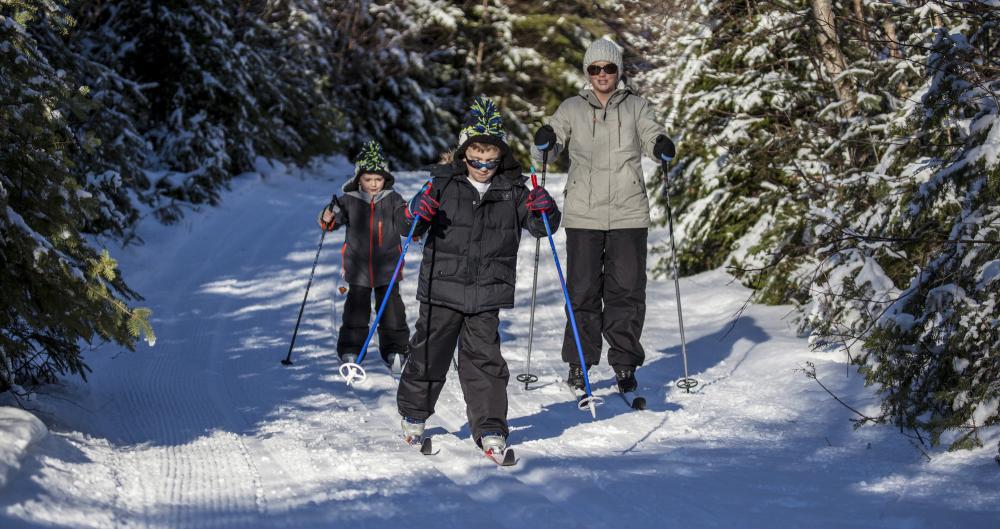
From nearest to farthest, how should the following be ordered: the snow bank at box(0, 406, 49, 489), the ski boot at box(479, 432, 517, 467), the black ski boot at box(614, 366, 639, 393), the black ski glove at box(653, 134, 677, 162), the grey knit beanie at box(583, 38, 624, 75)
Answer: the snow bank at box(0, 406, 49, 489), the ski boot at box(479, 432, 517, 467), the black ski glove at box(653, 134, 677, 162), the grey knit beanie at box(583, 38, 624, 75), the black ski boot at box(614, 366, 639, 393)

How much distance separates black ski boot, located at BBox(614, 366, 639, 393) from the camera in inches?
258

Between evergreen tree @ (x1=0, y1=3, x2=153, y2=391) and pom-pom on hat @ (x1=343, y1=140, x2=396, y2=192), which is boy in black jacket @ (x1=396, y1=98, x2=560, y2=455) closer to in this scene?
evergreen tree @ (x1=0, y1=3, x2=153, y2=391)

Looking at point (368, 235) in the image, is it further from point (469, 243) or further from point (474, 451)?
point (474, 451)

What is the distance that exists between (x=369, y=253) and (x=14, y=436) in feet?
12.6

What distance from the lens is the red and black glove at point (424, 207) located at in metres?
5.17

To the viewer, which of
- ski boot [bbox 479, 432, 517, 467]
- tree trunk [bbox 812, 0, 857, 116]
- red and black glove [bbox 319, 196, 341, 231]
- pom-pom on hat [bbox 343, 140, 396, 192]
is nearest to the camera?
ski boot [bbox 479, 432, 517, 467]

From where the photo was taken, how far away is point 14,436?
13.8 ft

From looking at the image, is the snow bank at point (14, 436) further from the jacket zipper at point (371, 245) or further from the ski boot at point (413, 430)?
the jacket zipper at point (371, 245)

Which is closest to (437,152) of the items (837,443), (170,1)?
(170,1)

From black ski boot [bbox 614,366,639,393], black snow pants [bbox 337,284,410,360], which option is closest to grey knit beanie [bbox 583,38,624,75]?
black ski boot [bbox 614,366,639,393]

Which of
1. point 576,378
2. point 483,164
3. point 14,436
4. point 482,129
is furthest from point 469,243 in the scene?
point 14,436

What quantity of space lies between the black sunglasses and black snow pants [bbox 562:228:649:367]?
3.53 ft

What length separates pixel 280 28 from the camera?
22109 mm

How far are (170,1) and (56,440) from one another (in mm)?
13113
